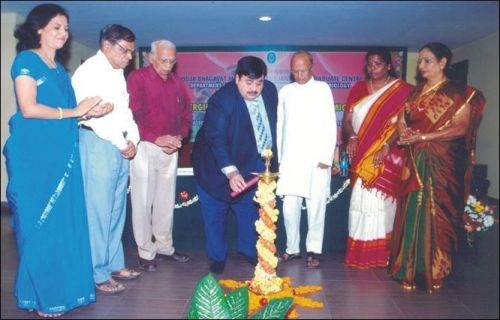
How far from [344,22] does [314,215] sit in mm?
3875

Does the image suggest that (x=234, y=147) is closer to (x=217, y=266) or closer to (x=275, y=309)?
(x=217, y=266)

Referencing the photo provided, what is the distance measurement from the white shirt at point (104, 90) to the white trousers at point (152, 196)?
0.49m

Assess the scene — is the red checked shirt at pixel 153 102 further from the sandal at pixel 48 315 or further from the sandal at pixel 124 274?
the sandal at pixel 48 315

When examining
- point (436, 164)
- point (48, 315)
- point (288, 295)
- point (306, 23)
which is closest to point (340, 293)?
point (288, 295)

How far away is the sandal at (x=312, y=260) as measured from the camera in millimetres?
3192

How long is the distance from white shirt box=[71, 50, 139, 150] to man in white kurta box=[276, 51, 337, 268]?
1.18 metres

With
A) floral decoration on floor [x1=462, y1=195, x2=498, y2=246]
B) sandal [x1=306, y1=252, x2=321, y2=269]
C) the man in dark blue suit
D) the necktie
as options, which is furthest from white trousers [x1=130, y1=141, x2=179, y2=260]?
floral decoration on floor [x1=462, y1=195, x2=498, y2=246]

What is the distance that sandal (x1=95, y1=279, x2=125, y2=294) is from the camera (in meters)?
2.61

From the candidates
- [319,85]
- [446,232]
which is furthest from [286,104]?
[446,232]

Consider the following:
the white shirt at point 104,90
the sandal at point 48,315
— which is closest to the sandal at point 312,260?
the white shirt at point 104,90

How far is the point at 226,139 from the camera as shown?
2.91 meters

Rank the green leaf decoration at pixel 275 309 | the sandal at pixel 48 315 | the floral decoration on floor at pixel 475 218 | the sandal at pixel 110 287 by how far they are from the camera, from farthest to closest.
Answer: the floral decoration on floor at pixel 475 218 → the sandal at pixel 110 287 → the sandal at pixel 48 315 → the green leaf decoration at pixel 275 309

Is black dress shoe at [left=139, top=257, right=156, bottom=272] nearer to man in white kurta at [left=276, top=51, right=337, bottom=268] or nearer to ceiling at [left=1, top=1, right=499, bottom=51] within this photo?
man in white kurta at [left=276, top=51, right=337, bottom=268]

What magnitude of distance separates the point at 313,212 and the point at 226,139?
86 centimetres
